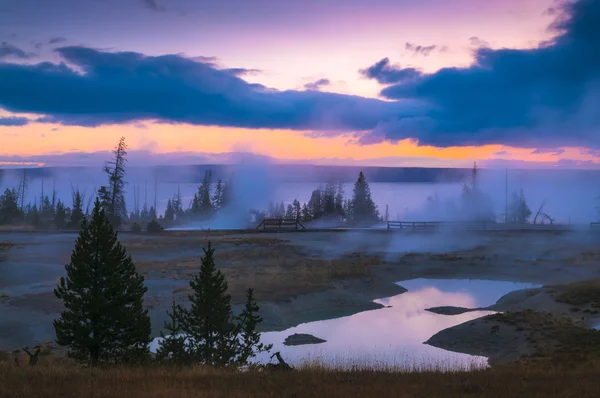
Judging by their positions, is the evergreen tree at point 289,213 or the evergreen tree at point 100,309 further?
the evergreen tree at point 289,213

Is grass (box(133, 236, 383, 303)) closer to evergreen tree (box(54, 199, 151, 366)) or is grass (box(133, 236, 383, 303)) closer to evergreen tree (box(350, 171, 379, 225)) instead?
evergreen tree (box(54, 199, 151, 366))

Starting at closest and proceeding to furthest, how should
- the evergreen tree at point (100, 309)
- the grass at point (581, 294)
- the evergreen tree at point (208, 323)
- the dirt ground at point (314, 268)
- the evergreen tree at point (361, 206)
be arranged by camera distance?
the evergreen tree at point (100, 309) < the evergreen tree at point (208, 323) < the dirt ground at point (314, 268) < the grass at point (581, 294) < the evergreen tree at point (361, 206)

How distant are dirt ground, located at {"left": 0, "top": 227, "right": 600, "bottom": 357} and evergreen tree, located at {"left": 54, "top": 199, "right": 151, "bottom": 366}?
11.5 m

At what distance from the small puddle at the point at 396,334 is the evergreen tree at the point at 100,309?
6.08m

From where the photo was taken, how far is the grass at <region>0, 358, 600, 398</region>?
409 inches

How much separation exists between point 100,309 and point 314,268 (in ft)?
116

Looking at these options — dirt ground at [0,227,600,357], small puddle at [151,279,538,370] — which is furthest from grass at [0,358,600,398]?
dirt ground at [0,227,600,357]

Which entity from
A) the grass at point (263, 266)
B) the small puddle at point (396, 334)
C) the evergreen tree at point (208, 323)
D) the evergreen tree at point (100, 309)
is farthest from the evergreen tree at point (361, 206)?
the evergreen tree at point (100, 309)

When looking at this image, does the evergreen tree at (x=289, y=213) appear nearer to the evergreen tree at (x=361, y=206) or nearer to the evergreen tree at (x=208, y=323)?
the evergreen tree at (x=361, y=206)

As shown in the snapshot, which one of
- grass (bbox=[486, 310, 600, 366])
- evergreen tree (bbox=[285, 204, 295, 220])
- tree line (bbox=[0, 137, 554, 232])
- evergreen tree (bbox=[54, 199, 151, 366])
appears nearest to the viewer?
evergreen tree (bbox=[54, 199, 151, 366])

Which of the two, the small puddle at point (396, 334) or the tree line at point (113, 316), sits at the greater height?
the tree line at point (113, 316)

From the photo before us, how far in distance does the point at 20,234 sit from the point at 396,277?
1964 inches

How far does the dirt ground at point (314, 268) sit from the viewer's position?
105 ft

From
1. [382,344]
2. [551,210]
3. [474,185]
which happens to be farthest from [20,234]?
[551,210]
